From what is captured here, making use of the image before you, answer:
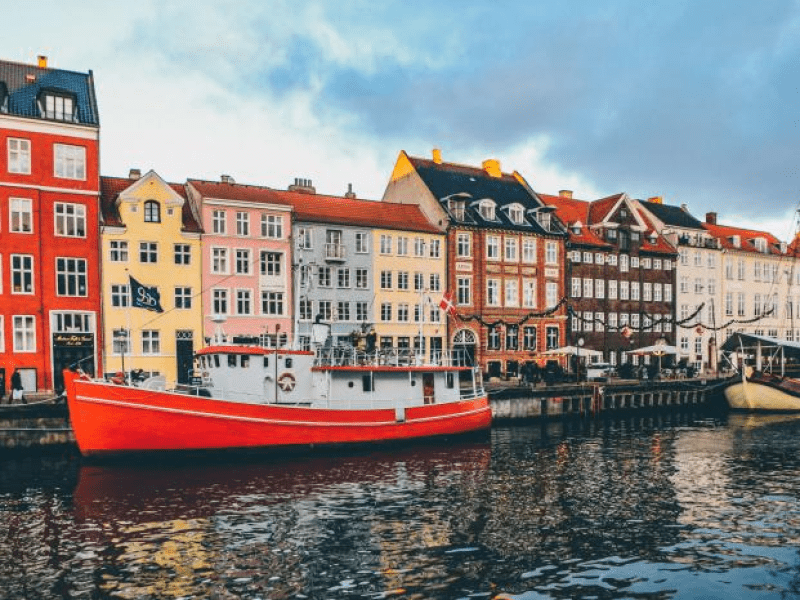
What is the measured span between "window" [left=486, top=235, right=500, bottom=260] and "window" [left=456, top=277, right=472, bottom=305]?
3.08 m

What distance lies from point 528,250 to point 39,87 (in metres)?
39.5

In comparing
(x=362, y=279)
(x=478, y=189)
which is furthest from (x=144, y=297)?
(x=478, y=189)

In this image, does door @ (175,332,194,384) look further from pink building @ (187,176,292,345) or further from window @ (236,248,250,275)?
window @ (236,248,250,275)

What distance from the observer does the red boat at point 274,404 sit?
31.0 meters

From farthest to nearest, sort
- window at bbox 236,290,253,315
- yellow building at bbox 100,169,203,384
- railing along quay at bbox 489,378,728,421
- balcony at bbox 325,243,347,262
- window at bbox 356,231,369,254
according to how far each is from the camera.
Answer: window at bbox 356,231,369,254 < balcony at bbox 325,243,347,262 < window at bbox 236,290,253,315 < railing along quay at bbox 489,378,728,421 < yellow building at bbox 100,169,203,384

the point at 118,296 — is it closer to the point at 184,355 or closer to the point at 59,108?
the point at 184,355

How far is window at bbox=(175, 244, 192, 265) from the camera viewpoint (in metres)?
48.7

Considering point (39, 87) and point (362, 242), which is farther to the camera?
point (362, 242)

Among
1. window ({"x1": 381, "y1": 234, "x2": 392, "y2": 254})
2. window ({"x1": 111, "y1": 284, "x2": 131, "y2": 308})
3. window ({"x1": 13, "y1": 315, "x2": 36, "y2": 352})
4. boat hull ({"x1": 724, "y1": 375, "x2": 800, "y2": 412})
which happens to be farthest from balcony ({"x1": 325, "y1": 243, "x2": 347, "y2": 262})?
boat hull ({"x1": 724, "y1": 375, "x2": 800, "y2": 412})

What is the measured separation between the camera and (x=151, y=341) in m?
46.9

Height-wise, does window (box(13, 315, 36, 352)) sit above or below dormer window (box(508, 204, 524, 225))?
below

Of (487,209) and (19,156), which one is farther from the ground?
(19,156)

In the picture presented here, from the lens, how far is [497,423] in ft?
155

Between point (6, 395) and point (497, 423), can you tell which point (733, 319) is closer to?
point (497, 423)
